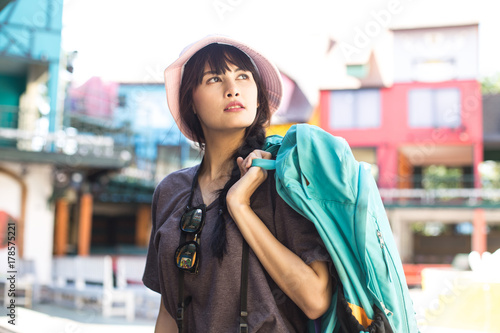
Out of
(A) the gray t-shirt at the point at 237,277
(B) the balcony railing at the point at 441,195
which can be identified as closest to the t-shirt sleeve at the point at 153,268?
(A) the gray t-shirt at the point at 237,277

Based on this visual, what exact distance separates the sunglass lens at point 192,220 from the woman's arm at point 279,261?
14 cm

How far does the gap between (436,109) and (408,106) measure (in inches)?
42.1

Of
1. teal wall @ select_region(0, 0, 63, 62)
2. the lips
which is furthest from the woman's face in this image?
teal wall @ select_region(0, 0, 63, 62)

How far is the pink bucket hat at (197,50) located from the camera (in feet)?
5.08

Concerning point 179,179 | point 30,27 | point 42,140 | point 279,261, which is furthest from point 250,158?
point 30,27

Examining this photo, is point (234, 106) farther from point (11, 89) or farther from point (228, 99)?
point (11, 89)

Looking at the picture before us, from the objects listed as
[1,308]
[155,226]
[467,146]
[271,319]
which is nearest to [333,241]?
[271,319]

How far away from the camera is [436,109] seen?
66.7 feet

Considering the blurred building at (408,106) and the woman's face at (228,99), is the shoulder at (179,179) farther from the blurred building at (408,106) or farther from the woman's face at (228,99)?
the blurred building at (408,106)

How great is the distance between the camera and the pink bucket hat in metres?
1.55

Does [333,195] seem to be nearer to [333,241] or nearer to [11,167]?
[333,241]

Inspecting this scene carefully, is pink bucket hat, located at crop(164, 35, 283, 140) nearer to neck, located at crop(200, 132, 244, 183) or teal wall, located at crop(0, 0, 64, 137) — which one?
neck, located at crop(200, 132, 244, 183)

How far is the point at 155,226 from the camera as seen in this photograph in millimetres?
1697

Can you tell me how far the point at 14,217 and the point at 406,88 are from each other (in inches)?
611
